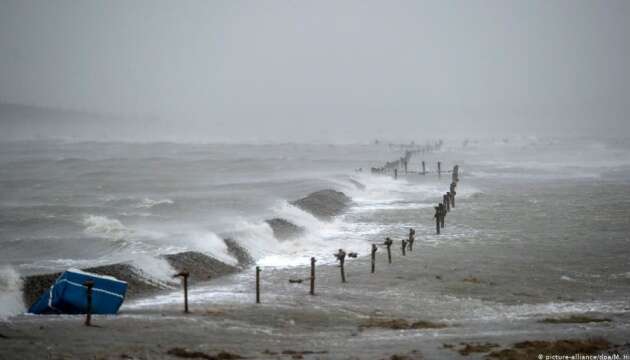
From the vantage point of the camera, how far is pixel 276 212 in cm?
4034

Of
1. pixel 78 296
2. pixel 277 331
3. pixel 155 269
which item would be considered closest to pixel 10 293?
pixel 155 269

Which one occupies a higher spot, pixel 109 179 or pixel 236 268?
pixel 109 179

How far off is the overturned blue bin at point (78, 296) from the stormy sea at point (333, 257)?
0.77 m

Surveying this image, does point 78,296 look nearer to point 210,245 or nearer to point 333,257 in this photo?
point 210,245

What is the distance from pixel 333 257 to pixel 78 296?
46.2 feet

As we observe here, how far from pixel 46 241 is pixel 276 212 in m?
15.2

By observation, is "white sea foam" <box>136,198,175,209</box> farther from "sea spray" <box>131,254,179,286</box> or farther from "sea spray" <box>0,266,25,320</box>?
"sea spray" <box>0,266,25,320</box>

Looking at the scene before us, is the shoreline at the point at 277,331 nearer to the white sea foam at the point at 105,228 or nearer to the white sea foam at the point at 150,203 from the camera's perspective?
the white sea foam at the point at 105,228

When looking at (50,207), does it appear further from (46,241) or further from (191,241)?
(191,241)

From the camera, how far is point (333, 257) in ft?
93.2

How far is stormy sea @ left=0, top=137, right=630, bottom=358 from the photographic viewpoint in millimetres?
15594

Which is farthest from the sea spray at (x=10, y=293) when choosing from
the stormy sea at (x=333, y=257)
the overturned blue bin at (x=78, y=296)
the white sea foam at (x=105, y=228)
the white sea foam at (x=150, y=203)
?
the white sea foam at (x=150, y=203)

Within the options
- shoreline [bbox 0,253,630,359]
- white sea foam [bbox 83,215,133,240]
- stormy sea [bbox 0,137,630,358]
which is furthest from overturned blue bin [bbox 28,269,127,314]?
white sea foam [bbox 83,215,133,240]

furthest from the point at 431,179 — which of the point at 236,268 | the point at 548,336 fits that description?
the point at 548,336
